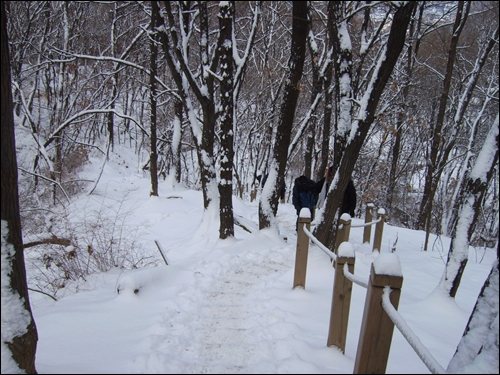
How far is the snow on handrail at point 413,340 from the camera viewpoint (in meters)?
1.44

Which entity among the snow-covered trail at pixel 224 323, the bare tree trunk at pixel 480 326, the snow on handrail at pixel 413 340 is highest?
the snow on handrail at pixel 413 340

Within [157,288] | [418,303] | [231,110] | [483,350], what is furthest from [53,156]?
[483,350]

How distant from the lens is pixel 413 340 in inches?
58.1

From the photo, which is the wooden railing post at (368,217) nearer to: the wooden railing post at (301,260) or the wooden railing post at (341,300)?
the wooden railing post at (301,260)

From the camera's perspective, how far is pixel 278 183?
7.18 metres

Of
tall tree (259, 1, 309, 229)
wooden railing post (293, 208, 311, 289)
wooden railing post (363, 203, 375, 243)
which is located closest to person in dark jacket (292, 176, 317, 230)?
tall tree (259, 1, 309, 229)

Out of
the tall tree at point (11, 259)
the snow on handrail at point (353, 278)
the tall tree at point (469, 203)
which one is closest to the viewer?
the tall tree at point (11, 259)

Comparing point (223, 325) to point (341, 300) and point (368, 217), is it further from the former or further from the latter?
point (368, 217)

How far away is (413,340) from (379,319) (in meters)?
0.23

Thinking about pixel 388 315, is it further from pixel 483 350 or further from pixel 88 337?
pixel 88 337

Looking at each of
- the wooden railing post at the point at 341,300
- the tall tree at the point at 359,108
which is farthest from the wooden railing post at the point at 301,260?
the wooden railing post at the point at 341,300

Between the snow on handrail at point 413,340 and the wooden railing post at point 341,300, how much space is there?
0.90 meters

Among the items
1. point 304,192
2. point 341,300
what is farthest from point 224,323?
point 304,192

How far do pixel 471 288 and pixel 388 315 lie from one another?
5280 mm
